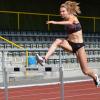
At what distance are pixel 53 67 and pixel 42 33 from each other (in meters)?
9.91

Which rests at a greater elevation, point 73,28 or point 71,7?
point 71,7

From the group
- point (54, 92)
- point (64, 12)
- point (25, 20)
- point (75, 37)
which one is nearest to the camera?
point (64, 12)

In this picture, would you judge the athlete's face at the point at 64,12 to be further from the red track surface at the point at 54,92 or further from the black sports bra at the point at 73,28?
the red track surface at the point at 54,92

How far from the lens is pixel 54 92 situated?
1418 centimetres

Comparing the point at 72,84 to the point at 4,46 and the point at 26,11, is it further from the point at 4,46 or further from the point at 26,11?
the point at 26,11

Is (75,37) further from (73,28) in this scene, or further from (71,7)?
(71,7)

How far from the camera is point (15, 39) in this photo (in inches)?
871

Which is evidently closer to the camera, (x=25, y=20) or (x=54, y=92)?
(x=54, y=92)

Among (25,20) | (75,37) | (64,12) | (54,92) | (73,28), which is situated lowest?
(54,92)

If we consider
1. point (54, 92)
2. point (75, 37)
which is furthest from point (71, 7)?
point (54, 92)

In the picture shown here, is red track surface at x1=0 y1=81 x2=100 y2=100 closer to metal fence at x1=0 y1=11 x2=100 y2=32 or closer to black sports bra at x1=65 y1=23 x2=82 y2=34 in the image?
black sports bra at x1=65 y1=23 x2=82 y2=34

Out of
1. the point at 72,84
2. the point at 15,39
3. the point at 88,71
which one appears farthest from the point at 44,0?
the point at 88,71

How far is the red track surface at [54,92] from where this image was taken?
501 inches

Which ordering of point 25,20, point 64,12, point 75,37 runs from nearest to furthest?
point 64,12, point 75,37, point 25,20
